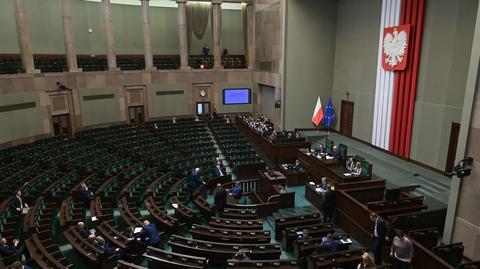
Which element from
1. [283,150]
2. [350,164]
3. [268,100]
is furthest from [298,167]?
[268,100]

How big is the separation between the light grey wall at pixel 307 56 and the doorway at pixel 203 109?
6.60 m

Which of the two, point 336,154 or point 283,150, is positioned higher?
point 336,154

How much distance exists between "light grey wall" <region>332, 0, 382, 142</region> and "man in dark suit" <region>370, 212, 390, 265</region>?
937 cm

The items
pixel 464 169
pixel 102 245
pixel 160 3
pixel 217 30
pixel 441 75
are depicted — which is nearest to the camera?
pixel 102 245

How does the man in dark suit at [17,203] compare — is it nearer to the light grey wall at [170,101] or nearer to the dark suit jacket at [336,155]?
the dark suit jacket at [336,155]

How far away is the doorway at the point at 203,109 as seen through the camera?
80.5ft

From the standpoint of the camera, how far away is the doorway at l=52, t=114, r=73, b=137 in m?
19.3

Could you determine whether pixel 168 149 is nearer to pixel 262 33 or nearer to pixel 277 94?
pixel 277 94

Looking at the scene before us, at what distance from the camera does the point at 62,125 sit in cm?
1978

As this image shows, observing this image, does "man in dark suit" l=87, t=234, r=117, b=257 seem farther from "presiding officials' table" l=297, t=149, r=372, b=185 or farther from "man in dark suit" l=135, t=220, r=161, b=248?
"presiding officials' table" l=297, t=149, r=372, b=185

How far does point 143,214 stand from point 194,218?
1920mm

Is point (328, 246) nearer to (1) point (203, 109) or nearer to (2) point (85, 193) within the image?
(2) point (85, 193)

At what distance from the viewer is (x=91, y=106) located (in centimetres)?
2069

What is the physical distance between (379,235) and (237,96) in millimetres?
17756
